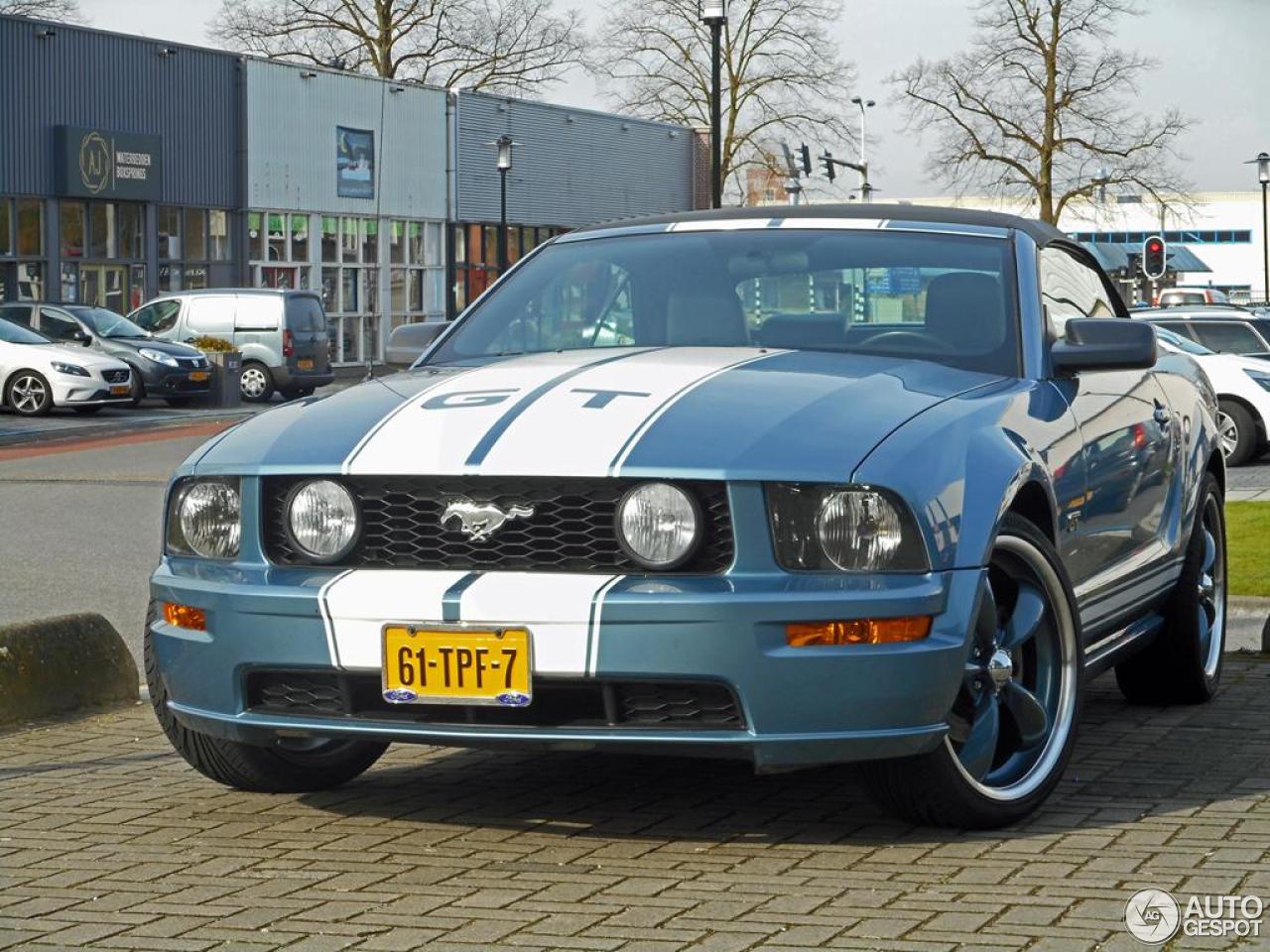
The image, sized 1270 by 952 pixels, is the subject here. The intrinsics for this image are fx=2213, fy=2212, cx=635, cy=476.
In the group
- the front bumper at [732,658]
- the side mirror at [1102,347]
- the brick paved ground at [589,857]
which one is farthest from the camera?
the side mirror at [1102,347]

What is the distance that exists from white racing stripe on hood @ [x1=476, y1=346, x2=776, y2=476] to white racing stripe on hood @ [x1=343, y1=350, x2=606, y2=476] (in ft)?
0.27

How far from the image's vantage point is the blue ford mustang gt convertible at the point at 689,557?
4.75m

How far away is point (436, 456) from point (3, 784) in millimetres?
1965

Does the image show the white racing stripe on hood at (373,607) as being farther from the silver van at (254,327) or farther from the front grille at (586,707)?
the silver van at (254,327)

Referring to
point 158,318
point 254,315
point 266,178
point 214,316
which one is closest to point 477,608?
point 254,315

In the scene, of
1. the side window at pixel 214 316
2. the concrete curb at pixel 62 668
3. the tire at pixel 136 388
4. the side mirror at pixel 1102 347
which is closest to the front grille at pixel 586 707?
the side mirror at pixel 1102 347

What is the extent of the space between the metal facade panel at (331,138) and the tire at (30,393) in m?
15.8

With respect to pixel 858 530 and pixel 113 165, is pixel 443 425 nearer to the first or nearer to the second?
pixel 858 530

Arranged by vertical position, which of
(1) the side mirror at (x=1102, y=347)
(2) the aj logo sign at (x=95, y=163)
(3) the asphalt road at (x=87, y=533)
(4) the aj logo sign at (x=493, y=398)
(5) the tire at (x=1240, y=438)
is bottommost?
(3) the asphalt road at (x=87, y=533)

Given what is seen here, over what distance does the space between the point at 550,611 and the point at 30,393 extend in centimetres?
2671

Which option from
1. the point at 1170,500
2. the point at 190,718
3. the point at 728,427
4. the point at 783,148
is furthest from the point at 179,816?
the point at 783,148

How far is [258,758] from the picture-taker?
5691mm

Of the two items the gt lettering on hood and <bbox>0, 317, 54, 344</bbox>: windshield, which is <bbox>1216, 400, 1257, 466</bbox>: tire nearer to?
<bbox>0, 317, 54, 344</bbox>: windshield

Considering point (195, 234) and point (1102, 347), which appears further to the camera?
point (195, 234)
